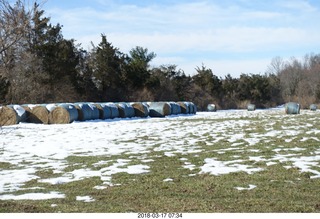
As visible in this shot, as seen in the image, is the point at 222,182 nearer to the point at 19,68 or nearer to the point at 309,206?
the point at 309,206

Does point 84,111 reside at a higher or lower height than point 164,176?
higher

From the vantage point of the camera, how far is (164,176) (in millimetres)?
7785

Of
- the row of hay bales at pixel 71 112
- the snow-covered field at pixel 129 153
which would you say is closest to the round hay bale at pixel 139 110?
the row of hay bales at pixel 71 112

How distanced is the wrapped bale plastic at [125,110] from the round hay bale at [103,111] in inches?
57.9

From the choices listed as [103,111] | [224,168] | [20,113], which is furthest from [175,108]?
[224,168]

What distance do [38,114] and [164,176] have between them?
685 inches

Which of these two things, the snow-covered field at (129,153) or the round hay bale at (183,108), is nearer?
the snow-covered field at (129,153)

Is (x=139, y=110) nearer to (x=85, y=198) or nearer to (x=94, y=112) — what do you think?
(x=94, y=112)

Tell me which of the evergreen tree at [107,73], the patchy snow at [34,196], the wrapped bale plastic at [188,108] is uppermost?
the evergreen tree at [107,73]

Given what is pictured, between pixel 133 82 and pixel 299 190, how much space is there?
136 ft

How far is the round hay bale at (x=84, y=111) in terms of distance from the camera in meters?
24.6

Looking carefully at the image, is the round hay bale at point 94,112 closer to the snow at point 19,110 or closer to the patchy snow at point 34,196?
the snow at point 19,110

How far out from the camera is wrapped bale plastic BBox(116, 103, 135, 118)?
28.8 meters

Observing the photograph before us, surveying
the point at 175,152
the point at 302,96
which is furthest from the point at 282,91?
the point at 175,152
